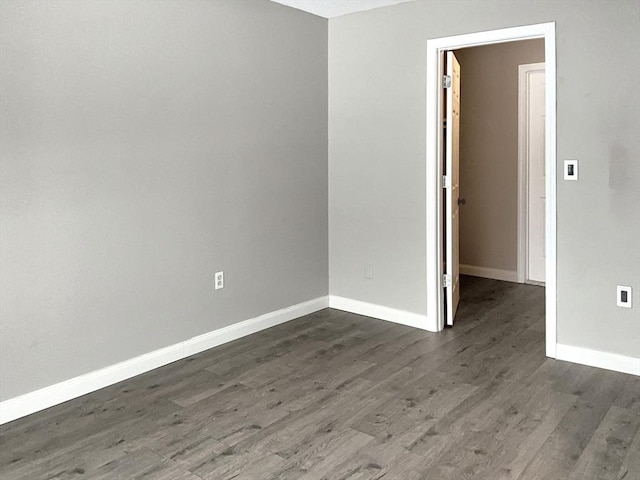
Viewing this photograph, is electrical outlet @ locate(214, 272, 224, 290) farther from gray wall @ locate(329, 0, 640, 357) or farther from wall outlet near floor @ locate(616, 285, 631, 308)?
wall outlet near floor @ locate(616, 285, 631, 308)

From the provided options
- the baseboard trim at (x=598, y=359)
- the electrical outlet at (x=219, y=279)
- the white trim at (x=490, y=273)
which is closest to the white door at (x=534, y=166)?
the white trim at (x=490, y=273)

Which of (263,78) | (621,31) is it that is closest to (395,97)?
(263,78)

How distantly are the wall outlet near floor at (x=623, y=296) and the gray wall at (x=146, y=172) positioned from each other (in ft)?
7.53

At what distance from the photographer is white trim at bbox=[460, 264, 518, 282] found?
19.6 feet

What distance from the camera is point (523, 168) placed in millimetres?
5844

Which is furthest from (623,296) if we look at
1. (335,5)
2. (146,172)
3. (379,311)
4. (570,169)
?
(146,172)

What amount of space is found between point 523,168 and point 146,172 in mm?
3896

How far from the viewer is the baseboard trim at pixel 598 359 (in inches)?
136

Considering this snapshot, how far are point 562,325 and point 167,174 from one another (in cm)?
267

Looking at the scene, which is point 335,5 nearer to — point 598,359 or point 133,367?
point 133,367

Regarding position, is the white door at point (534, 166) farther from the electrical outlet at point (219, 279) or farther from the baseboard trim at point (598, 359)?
the electrical outlet at point (219, 279)

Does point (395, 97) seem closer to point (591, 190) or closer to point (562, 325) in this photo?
point (591, 190)

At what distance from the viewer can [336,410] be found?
304 cm

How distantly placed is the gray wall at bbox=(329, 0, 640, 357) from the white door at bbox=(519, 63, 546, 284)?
1.98m
